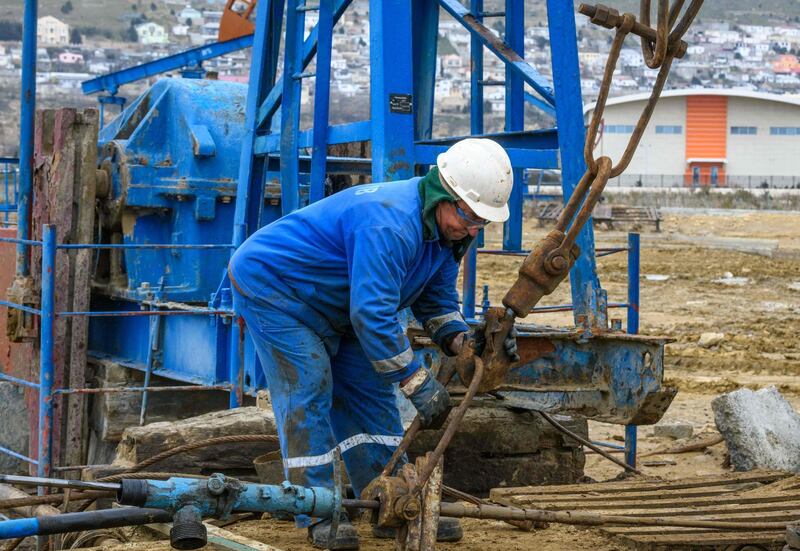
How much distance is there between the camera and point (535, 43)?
534 ft

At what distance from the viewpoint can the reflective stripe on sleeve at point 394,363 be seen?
16.6 ft

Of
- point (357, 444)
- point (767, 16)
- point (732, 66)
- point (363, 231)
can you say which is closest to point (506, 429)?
point (357, 444)

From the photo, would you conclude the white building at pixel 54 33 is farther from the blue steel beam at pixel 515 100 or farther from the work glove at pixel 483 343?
the work glove at pixel 483 343

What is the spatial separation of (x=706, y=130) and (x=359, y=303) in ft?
200

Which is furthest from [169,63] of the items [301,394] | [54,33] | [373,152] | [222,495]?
[54,33]

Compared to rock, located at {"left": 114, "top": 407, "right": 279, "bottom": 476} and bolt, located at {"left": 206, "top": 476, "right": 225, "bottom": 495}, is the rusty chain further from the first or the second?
rock, located at {"left": 114, "top": 407, "right": 279, "bottom": 476}

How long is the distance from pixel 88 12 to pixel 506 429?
150770 millimetres

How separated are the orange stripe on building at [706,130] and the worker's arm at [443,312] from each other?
5934 centimetres

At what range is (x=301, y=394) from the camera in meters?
5.43

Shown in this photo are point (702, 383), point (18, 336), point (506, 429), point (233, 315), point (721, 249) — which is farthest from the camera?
point (721, 249)

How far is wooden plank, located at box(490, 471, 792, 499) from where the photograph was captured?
6.26 m

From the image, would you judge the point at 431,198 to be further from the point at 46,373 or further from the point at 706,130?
the point at 706,130

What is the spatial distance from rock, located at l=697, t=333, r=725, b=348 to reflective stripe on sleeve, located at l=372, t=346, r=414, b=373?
10.8m

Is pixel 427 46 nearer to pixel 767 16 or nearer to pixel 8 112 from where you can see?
pixel 8 112
